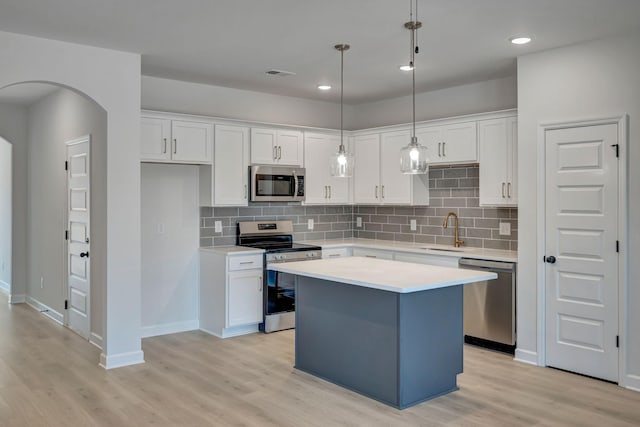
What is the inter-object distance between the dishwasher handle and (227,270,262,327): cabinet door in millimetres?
2042

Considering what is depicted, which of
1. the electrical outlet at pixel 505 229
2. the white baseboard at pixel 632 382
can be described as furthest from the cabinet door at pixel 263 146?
the white baseboard at pixel 632 382

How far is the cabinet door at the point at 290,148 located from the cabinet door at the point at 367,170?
757 mm

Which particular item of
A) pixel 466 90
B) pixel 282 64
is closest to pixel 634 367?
pixel 466 90

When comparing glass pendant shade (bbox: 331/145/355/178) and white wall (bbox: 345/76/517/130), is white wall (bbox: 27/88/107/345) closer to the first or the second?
glass pendant shade (bbox: 331/145/355/178)

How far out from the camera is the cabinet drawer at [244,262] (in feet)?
17.5

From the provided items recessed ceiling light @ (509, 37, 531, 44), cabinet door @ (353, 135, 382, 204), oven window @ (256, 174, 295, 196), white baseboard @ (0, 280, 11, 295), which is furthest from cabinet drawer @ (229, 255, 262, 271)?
white baseboard @ (0, 280, 11, 295)

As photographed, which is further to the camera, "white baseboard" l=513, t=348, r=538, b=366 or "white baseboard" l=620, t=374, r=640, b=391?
"white baseboard" l=513, t=348, r=538, b=366

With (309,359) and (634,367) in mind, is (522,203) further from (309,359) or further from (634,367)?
(309,359)

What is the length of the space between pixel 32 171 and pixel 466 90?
5557 millimetres

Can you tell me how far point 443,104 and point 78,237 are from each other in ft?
13.6

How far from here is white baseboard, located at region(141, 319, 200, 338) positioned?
17.9ft

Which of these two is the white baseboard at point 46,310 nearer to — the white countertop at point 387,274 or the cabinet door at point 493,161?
the white countertop at point 387,274

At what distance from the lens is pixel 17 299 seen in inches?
284

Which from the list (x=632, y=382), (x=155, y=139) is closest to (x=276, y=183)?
(x=155, y=139)
